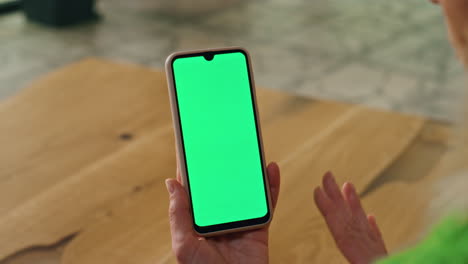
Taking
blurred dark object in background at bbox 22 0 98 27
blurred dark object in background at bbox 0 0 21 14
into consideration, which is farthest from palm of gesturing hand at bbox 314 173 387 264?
blurred dark object in background at bbox 0 0 21 14

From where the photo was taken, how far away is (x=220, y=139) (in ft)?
2.56

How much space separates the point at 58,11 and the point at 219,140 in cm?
266

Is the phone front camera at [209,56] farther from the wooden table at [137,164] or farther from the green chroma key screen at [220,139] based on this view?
the wooden table at [137,164]

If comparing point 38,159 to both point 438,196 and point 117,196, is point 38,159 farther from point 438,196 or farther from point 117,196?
point 438,196

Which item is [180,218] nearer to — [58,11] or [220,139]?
[220,139]

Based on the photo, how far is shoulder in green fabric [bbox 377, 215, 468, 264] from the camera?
38 cm

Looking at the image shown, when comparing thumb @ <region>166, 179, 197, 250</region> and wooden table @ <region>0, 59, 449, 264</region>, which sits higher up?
thumb @ <region>166, 179, 197, 250</region>

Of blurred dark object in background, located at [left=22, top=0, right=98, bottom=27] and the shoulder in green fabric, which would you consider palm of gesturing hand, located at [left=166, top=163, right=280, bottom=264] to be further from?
blurred dark object in background, located at [left=22, top=0, right=98, bottom=27]

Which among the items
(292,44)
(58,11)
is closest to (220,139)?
(292,44)

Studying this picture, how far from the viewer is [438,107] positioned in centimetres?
256

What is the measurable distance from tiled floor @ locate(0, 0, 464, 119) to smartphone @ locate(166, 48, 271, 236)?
69.9 inches

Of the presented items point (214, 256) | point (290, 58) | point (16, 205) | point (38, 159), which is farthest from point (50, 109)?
point (290, 58)

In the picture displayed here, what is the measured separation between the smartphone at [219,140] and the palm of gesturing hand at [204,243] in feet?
0.04

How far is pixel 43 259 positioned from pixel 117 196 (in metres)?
0.15
